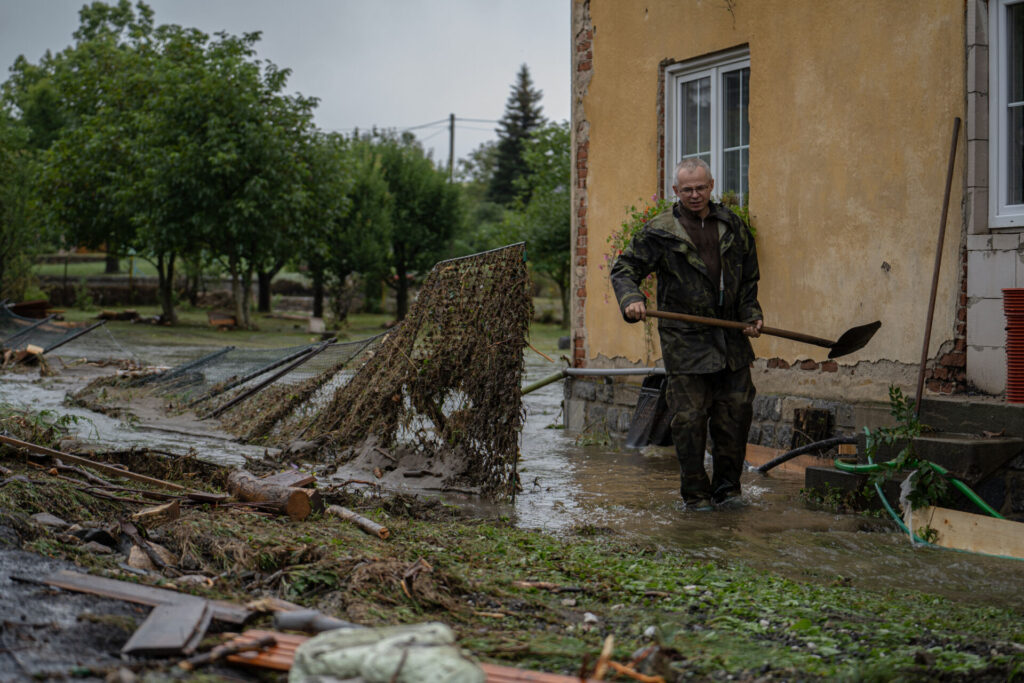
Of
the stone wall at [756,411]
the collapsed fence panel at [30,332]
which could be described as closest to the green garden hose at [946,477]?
the stone wall at [756,411]

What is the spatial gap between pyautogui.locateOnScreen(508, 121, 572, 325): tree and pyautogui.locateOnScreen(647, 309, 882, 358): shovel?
75.4 ft

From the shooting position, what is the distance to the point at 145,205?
27891 millimetres

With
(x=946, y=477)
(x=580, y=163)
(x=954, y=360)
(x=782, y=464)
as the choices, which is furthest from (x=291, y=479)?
(x=580, y=163)

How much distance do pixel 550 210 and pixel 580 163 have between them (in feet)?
67.8

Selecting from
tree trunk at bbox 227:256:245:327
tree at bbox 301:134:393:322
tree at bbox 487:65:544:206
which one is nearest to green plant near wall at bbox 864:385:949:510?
tree trunk at bbox 227:256:245:327

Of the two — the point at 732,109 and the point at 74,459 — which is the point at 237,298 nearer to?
the point at 732,109

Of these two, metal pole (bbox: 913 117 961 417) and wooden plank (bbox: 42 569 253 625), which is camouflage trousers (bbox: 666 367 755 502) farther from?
wooden plank (bbox: 42 569 253 625)

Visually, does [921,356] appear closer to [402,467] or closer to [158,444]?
[402,467]

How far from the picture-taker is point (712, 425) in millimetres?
6426

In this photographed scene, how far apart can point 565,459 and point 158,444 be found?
361cm

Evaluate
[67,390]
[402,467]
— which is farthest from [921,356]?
[67,390]

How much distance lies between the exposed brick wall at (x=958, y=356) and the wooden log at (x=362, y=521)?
3899mm

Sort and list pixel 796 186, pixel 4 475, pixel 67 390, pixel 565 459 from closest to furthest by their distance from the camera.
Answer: pixel 4 475
pixel 796 186
pixel 565 459
pixel 67 390

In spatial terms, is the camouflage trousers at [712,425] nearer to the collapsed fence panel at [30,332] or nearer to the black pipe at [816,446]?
the black pipe at [816,446]
